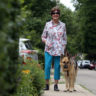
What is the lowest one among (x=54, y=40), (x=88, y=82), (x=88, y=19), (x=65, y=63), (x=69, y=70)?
(x=88, y=82)

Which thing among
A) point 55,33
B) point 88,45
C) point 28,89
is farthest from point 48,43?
point 88,45

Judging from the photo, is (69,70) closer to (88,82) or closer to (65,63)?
(65,63)

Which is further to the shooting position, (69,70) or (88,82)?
(88,82)

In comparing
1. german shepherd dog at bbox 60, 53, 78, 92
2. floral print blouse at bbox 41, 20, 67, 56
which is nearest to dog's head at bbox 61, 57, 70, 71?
german shepherd dog at bbox 60, 53, 78, 92

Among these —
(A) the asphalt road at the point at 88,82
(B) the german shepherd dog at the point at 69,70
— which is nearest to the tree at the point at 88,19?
(A) the asphalt road at the point at 88,82

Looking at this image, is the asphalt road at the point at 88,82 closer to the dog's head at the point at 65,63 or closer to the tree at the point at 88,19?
the dog's head at the point at 65,63

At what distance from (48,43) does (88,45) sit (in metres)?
52.6

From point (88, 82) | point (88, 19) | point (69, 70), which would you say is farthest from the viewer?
point (88, 19)

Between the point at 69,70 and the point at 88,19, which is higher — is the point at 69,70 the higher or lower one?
the lower one

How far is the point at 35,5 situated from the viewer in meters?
34.5

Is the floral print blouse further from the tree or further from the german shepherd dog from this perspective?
the tree

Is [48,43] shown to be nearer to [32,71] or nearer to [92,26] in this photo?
[32,71]

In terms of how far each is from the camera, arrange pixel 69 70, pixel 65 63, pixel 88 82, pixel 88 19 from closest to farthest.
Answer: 1. pixel 65 63
2. pixel 69 70
3. pixel 88 82
4. pixel 88 19

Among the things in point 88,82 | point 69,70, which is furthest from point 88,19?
point 69,70
